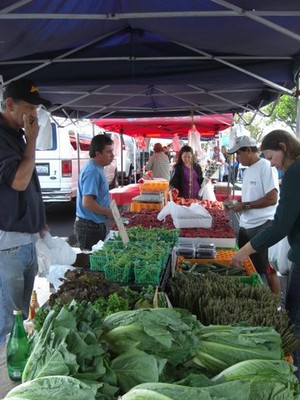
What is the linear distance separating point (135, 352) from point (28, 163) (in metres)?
1.72

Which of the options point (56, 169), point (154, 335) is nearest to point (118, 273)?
point (154, 335)

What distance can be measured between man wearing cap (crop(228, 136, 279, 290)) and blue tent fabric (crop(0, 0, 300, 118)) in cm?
84

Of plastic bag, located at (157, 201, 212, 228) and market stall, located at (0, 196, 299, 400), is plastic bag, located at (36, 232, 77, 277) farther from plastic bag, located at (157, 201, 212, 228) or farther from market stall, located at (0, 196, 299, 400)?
plastic bag, located at (157, 201, 212, 228)

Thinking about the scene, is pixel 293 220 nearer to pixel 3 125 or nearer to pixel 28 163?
pixel 28 163

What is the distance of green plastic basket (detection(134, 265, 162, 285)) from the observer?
2.39 meters

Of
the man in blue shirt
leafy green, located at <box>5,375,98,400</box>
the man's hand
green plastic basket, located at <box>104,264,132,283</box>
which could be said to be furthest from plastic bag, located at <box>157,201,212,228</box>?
leafy green, located at <box>5,375,98,400</box>

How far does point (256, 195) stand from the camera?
4.89m

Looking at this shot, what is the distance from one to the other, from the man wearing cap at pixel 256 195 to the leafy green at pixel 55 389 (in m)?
3.95

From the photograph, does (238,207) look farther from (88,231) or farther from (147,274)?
(147,274)

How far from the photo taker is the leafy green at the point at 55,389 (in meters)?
1.06

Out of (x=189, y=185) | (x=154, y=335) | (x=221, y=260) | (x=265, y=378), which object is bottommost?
(x=221, y=260)

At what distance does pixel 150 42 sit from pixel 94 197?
179cm

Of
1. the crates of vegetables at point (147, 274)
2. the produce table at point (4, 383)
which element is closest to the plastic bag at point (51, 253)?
the crates of vegetables at point (147, 274)

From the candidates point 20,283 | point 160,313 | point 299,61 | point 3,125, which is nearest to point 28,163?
point 3,125
